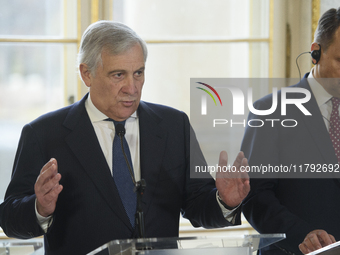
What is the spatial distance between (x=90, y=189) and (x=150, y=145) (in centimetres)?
31

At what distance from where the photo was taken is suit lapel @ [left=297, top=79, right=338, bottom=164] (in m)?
1.72

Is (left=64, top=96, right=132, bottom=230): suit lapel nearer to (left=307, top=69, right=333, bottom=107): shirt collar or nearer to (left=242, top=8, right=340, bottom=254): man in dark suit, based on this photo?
(left=242, top=8, right=340, bottom=254): man in dark suit

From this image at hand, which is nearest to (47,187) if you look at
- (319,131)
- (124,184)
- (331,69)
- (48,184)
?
(48,184)

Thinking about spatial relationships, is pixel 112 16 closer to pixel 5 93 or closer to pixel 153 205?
pixel 5 93

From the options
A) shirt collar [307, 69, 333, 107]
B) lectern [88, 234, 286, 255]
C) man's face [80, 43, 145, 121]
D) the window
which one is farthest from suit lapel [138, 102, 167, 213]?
the window

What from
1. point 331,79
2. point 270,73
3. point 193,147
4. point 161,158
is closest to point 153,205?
point 161,158

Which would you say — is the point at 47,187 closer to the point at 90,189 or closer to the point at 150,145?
the point at 90,189

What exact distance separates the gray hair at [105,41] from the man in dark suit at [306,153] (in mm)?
622

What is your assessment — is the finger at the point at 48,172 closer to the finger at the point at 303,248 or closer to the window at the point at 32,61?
the finger at the point at 303,248

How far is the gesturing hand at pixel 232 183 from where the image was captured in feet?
4.69

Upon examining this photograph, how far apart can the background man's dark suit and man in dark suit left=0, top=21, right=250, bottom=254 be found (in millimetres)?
193

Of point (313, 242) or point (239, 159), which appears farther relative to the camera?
point (239, 159)

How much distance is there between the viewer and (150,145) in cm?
176

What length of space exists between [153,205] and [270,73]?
1.79 metres
